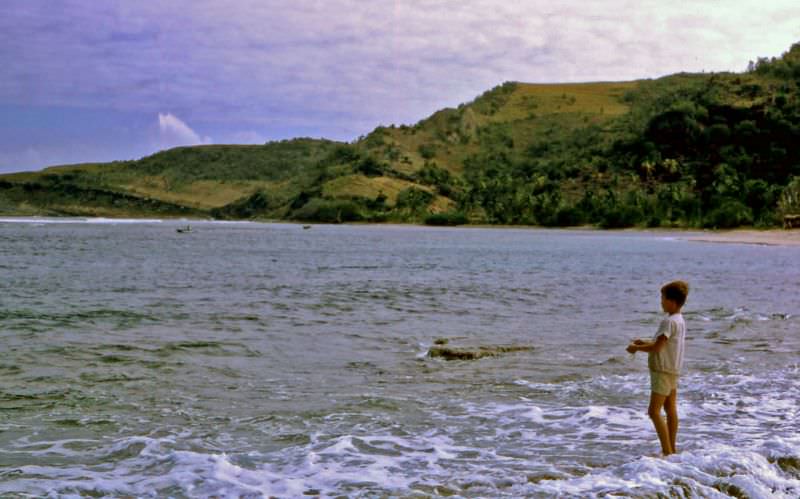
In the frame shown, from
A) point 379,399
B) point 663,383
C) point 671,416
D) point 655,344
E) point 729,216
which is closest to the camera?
point 655,344

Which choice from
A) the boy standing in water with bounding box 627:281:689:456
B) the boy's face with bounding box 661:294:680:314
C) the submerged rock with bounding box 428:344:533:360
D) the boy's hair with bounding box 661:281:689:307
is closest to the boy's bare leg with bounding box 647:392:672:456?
the boy standing in water with bounding box 627:281:689:456

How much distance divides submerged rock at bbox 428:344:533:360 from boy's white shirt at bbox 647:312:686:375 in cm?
647

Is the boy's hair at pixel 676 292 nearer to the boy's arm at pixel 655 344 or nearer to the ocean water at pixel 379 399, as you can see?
the boy's arm at pixel 655 344

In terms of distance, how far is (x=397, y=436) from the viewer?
9031mm

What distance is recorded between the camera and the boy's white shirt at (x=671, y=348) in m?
7.87

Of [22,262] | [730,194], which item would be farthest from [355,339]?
[730,194]

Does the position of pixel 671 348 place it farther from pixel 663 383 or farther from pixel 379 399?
pixel 379 399

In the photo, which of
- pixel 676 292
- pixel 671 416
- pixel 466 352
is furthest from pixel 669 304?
pixel 466 352

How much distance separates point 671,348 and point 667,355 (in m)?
0.08

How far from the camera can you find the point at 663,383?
8031 millimetres

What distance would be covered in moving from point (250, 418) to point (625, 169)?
147401 millimetres

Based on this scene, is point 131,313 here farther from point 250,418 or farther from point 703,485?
point 703,485

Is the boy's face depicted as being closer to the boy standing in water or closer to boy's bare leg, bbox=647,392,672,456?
the boy standing in water

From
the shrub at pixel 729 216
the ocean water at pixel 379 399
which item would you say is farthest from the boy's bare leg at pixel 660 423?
the shrub at pixel 729 216
